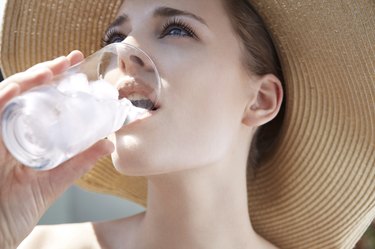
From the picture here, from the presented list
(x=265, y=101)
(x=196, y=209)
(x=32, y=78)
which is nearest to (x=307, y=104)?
(x=265, y=101)

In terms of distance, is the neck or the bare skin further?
the neck

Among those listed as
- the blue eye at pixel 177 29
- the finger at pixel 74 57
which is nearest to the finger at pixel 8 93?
the finger at pixel 74 57

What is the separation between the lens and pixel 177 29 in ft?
3.65

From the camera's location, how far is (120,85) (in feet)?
3.09

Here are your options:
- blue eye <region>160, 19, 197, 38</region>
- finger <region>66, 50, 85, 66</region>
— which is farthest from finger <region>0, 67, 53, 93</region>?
blue eye <region>160, 19, 197, 38</region>

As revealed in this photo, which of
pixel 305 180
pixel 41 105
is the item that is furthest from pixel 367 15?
pixel 41 105

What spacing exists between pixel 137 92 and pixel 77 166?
0.16 meters

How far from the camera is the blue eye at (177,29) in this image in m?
1.11

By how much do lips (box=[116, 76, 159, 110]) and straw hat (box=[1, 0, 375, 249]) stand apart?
1.17ft

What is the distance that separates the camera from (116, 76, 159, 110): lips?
3.07ft

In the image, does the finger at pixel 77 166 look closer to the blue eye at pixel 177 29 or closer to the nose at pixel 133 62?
the nose at pixel 133 62

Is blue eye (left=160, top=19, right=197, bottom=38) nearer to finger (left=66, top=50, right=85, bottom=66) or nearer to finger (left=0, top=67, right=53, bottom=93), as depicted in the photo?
finger (left=66, top=50, right=85, bottom=66)

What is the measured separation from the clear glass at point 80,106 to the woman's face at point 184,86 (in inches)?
2.1

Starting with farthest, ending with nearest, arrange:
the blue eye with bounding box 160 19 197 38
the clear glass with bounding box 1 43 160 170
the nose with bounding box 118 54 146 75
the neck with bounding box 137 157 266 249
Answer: the neck with bounding box 137 157 266 249 < the blue eye with bounding box 160 19 197 38 < the nose with bounding box 118 54 146 75 < the clear glass with bounding box 1 43 160 170
